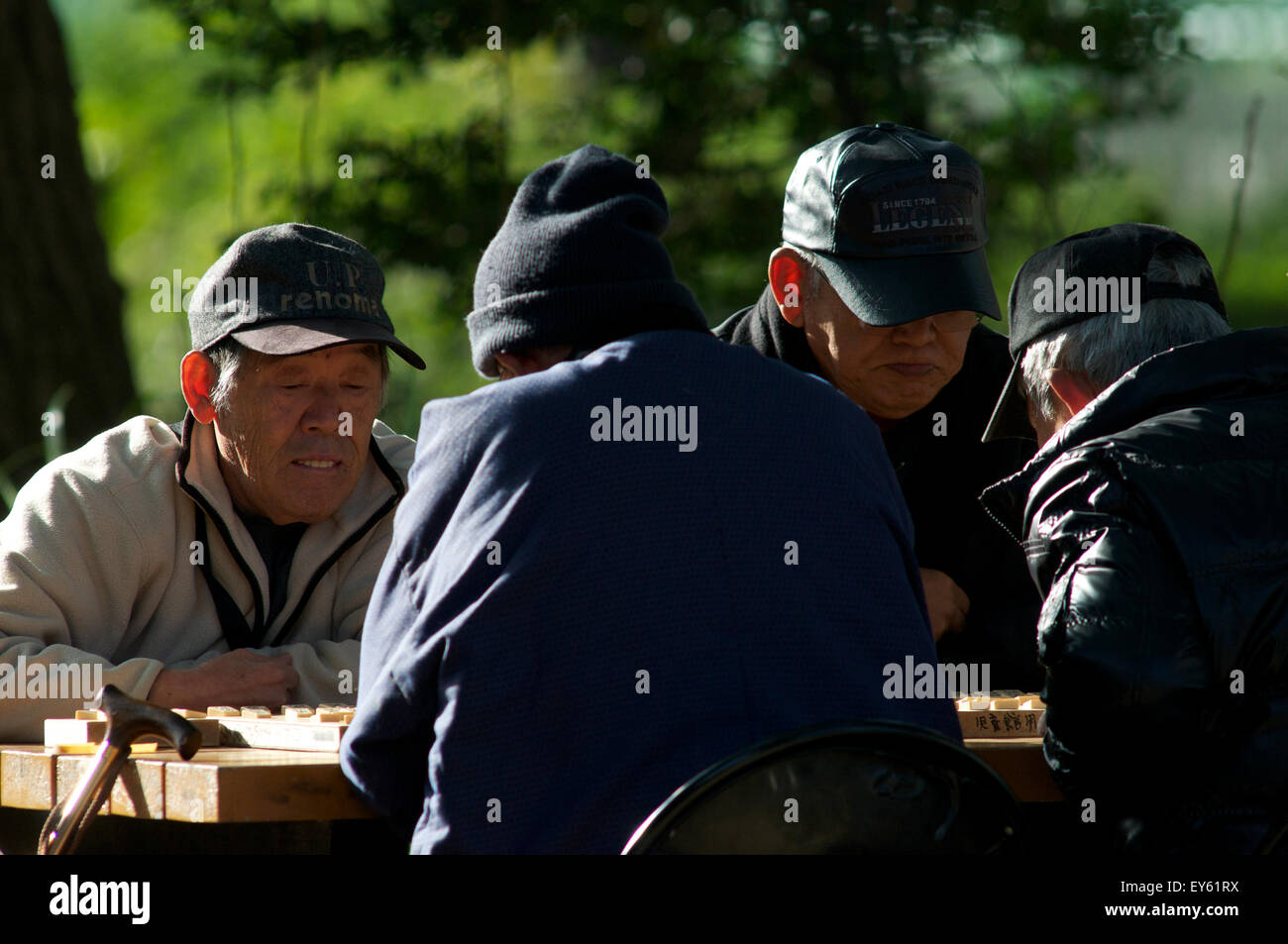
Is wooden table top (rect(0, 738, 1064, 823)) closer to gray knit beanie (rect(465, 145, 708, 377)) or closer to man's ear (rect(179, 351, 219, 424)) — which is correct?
gray knit beanie (rect(465, 145, 708, 377))

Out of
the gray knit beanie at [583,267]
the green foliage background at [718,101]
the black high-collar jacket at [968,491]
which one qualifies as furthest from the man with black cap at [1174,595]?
the green foliage background at [718,101]

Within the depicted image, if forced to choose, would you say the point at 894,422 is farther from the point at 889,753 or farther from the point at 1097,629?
the point at 889,753

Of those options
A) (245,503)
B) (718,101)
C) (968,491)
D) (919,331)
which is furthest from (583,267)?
(718,101)

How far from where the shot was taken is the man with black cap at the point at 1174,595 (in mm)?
2125

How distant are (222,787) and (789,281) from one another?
1.82 m

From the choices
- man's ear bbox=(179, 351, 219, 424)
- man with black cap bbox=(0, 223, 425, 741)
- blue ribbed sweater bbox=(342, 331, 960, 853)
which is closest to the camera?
blue ribbed sweater bbox=(342, 331, 960, 853)

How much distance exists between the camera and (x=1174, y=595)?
2.14 m

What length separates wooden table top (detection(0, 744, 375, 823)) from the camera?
2.03 metres

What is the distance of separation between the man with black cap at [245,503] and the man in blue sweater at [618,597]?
105 centimetres

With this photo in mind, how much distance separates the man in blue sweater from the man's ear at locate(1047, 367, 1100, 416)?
0.65m

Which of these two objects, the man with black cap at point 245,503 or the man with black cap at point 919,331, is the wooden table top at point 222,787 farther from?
the man with black cap at point 919,331

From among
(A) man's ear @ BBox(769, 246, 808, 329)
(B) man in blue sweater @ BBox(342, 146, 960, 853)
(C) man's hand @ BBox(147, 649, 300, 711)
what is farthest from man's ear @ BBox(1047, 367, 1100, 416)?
(C) man's hand @ BBox(147, 649, 300, 711)

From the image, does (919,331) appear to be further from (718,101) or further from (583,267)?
(718,101)

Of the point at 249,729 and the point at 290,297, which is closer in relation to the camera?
the point at 249,729
